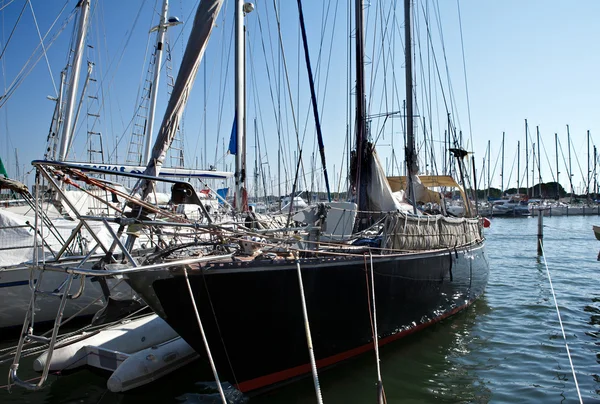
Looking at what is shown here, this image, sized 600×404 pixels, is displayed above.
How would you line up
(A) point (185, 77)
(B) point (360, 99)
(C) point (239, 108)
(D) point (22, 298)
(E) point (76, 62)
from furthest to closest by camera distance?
(E) point (76, 62)
(C) point (239, 108)
(B) point (360, 99)
(D) point (22, 298)
(A) point (185, 77)

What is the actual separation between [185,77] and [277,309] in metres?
3.80

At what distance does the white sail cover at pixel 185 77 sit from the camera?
6.90 metres

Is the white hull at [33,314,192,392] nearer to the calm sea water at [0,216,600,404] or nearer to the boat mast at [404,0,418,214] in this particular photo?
the calm sea water at [0,216,600,404]

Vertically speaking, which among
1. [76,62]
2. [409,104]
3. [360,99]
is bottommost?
[360,99]

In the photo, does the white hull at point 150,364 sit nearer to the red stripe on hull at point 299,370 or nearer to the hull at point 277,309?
the hull at point 277,309

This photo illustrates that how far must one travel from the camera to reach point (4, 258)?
34.6 feet

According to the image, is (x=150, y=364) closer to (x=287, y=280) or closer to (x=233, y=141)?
(x=287, y=280)

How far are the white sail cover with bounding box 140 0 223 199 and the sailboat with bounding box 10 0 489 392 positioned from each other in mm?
16

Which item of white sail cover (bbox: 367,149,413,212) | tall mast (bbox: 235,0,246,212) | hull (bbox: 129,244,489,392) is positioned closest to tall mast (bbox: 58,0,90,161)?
tall mast (bbox: 235,0,246,212)

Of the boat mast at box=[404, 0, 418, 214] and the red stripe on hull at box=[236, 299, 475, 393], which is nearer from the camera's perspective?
the red stripe on hull at box=[236, 299, 475, 393]

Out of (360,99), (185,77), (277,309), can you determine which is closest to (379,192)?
(360,99)

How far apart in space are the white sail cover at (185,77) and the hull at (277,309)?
2198mm

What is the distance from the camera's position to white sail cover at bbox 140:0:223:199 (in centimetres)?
690

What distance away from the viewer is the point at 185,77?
6.97 metres
